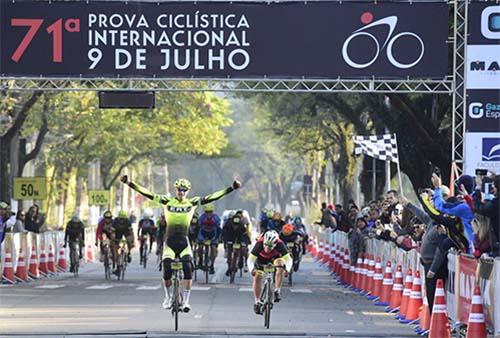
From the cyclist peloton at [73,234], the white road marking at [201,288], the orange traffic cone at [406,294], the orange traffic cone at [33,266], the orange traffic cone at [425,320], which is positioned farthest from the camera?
the cyclist peloton at [73,234]

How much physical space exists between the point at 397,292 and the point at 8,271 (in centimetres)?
1144

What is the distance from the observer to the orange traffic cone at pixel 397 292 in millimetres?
22938

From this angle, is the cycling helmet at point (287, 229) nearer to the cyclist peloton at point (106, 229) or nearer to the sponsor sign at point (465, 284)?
the cyclist peloton at point (106, 229)

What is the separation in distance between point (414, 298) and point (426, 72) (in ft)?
19.7

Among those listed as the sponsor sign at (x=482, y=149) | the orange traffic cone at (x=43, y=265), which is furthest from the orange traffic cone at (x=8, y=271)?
the sponsor sign at (x=482, y=149)

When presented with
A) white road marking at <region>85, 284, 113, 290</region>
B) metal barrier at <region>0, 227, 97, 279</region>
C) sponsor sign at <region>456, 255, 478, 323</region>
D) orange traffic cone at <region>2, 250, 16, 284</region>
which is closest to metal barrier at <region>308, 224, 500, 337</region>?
sponsor sign at <region>456, 255, 478, 323</region>

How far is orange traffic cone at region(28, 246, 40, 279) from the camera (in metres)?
34.3

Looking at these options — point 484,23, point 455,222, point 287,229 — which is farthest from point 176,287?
point 287,229

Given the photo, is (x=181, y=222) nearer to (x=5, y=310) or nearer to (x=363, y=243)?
(x=5, y=310)

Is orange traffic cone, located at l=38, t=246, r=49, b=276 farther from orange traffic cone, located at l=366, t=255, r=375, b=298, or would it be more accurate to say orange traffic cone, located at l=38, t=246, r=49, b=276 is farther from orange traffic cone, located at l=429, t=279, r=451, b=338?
orange traffic cone, located at l=429, t=279, r=451, b=338

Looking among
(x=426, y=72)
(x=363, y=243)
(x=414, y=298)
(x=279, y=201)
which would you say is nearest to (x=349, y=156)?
(x=363, y=243)

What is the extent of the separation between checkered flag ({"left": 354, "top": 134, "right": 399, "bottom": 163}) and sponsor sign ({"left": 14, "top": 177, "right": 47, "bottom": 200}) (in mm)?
9647

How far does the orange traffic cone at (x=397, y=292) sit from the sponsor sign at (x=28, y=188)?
20.0 metres

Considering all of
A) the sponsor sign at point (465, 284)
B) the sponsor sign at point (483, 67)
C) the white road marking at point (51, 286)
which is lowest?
the white road marking at point (51, 286)
